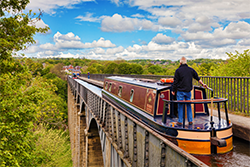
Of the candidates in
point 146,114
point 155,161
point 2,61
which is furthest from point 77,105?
point 155,161

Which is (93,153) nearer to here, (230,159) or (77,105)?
(77,105)

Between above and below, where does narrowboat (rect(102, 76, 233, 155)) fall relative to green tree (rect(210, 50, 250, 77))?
below

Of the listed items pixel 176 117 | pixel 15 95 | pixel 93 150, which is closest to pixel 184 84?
pixel 176 117

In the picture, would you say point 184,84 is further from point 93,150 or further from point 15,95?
point 93,150

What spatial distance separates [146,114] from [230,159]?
8.09 feet

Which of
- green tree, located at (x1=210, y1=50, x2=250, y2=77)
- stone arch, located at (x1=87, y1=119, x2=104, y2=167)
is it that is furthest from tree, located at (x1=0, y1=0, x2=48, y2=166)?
green tree, located at (x1=210, y1=50, x2=250, y2=77)

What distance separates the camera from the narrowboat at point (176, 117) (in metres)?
4.21

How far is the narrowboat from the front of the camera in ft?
13.8

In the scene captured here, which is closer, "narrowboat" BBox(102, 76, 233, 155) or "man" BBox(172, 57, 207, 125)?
"narrowboat" BBox(102, 76, 233, 155)

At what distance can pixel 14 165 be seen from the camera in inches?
253

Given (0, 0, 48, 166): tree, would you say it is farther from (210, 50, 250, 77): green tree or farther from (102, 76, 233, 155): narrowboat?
(210, 50, 250, 77): green tree

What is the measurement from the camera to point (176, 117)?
5.44 meters

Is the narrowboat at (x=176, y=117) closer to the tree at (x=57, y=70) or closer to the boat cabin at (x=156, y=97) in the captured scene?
the boat cabin at (x=156, y=97)

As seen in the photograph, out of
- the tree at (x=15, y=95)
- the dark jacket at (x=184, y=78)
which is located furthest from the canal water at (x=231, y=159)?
the tree at (x=15, y=95)
